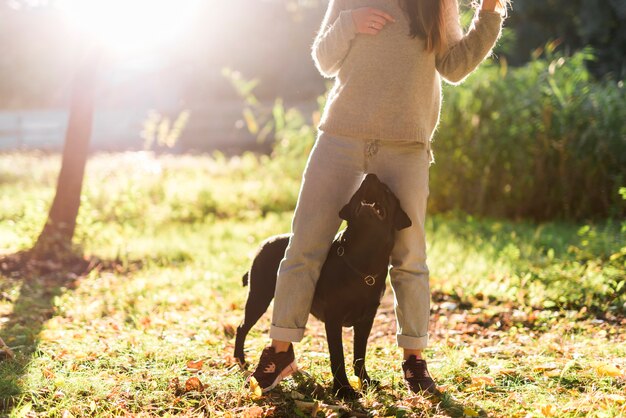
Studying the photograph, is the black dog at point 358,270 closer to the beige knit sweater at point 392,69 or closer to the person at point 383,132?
the person at point 383,132

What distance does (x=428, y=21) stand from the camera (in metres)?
2.94

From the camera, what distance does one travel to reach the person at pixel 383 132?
2969 millimetres

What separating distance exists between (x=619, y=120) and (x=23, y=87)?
29.1 metres

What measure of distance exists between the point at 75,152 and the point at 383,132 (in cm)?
470

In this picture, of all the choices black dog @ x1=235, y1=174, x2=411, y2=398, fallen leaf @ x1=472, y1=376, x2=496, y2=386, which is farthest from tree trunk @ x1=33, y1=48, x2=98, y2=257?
fallen leaf @ x1=472, y1=376, x2=496, y2=386

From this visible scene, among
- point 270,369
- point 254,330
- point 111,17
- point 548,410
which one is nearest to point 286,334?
point 270,369

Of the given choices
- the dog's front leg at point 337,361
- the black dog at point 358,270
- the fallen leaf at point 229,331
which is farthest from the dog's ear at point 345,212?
the fallen leaf at point 229,331

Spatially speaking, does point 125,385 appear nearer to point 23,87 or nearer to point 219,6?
point 219,6

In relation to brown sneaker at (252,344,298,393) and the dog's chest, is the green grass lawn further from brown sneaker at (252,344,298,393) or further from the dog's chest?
the dog's chest

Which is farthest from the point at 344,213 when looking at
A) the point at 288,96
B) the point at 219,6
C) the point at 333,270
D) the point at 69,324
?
the point at 288,96

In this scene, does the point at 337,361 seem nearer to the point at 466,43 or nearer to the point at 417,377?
the point at 417,377

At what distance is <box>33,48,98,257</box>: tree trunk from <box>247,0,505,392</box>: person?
13.9ft

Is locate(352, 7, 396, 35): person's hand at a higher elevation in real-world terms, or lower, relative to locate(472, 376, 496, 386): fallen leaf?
higher

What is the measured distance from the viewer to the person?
2.97 m
